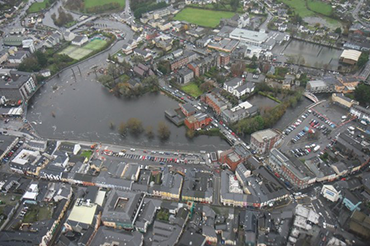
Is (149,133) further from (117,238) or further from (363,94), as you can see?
(363,94)

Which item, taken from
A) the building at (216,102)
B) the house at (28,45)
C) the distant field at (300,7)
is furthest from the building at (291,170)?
the distant field at (300,7)

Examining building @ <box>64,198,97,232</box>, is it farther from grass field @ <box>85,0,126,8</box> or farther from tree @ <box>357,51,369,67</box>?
grass field @ <box>85,0,126,8</box>

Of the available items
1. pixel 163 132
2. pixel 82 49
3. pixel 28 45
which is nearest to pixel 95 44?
pixel 82 49

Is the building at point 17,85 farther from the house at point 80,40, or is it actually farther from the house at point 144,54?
the house at point 144,54

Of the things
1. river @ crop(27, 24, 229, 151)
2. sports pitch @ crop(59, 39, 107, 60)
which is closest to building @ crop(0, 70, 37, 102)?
river @ crop(27, 24, 229, 151)

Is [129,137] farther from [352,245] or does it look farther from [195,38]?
[195,38]
